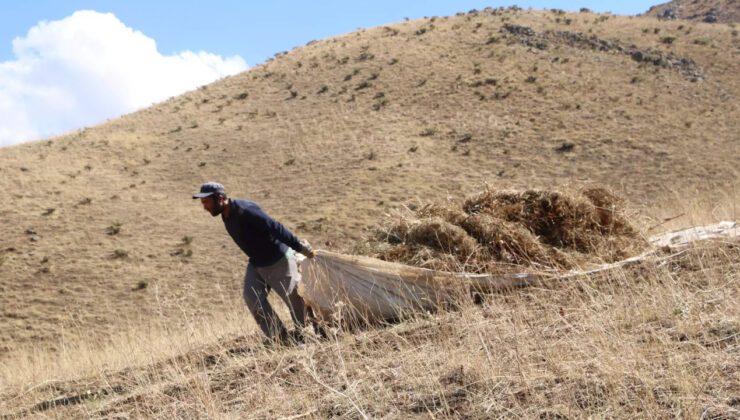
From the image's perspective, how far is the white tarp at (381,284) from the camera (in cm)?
445

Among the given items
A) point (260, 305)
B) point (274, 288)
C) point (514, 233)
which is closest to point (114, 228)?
point (274, 288)

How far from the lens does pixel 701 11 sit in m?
56.2

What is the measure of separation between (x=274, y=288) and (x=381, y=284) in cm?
99

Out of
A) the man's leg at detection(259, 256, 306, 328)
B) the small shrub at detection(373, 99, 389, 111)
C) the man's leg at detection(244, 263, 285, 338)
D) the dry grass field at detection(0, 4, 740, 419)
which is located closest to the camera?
the dry grass field at detection(0, 4, 740, 419)

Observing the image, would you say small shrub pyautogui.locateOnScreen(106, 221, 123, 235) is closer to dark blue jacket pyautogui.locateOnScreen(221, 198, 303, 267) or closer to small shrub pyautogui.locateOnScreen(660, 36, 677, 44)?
dark blue jacket pyautogui.locateOnScreen(221, 198, 303, 267)

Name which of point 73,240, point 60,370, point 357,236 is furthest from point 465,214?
point 73,240

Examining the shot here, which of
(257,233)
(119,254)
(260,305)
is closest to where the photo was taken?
(260,305)

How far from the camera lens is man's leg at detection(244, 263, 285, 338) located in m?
4.41

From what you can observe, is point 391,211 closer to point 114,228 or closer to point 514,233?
point 514,233

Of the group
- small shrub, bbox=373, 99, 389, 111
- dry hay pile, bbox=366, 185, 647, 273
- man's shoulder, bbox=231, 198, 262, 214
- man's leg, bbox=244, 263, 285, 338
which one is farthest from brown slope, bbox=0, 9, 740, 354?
man's shoulder, bbox=231, 198, 262, 214

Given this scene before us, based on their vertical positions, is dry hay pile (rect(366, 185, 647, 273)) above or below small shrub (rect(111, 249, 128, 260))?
above

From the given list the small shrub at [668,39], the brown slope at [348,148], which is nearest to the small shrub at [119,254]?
the brown slope at [348,148]

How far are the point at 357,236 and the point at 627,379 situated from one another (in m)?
12.9

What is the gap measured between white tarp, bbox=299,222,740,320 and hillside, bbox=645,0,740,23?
57.9 metres
